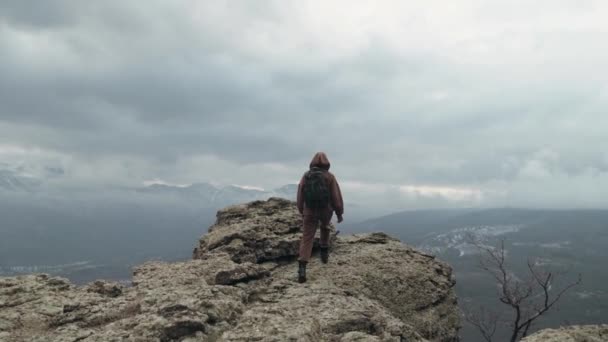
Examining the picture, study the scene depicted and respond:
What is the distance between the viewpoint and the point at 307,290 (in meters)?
15.3

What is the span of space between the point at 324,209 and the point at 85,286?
35.3 feet

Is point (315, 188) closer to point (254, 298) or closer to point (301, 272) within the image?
point (301, 272)

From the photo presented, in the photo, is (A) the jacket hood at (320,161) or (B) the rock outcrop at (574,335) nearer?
(B) the rock outcrop at (574,335)

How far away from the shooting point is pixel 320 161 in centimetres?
1781

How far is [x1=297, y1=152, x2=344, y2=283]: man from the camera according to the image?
17.3m

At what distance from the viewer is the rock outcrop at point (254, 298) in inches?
473

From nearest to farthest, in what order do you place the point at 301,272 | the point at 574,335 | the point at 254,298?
the point at 574,335
the point at 254,298
the point at 301,272

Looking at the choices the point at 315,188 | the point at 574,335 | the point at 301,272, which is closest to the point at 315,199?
the point at 315,188

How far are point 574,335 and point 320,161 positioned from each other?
11.1 metres

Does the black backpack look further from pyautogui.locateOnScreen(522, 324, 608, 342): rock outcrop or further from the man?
pyautogui.locateOnScreen(522, 324, 608, 342): rock outcrop

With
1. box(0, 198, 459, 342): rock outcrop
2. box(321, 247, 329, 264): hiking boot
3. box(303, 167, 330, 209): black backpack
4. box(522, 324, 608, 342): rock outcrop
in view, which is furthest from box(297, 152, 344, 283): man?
box(522, 324, 608, 342): rock outcrop

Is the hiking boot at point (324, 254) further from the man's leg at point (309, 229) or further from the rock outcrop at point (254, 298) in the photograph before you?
the man's leg at point (309, 229)

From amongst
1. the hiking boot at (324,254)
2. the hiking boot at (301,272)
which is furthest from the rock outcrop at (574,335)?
the hiking boot at (324,254)

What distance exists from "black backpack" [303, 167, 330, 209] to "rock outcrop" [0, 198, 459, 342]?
3.47 meters
